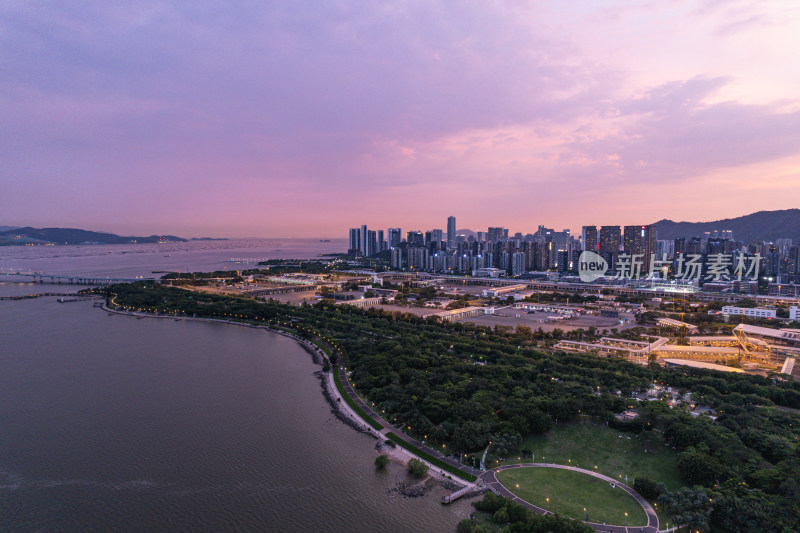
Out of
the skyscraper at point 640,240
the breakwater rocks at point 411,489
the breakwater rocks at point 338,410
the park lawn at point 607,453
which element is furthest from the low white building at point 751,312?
the breakwater rocks at point 411,489

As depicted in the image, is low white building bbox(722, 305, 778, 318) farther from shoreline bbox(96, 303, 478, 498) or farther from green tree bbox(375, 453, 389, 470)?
green tree bbox(375, 453, 389, 470)

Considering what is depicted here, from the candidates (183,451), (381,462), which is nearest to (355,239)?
(183,451)

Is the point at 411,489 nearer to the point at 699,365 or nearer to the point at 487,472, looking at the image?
the point at 487,472

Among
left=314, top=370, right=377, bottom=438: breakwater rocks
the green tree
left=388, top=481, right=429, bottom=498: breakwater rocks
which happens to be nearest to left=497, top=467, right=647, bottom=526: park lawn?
left=388, top=481, right=429, bottom=498: breakwater rocks

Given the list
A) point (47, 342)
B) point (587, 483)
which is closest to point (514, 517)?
point (587, 483)

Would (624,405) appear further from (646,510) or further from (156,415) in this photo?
(156,415)

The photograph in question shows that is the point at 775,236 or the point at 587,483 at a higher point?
the point at 775,236
